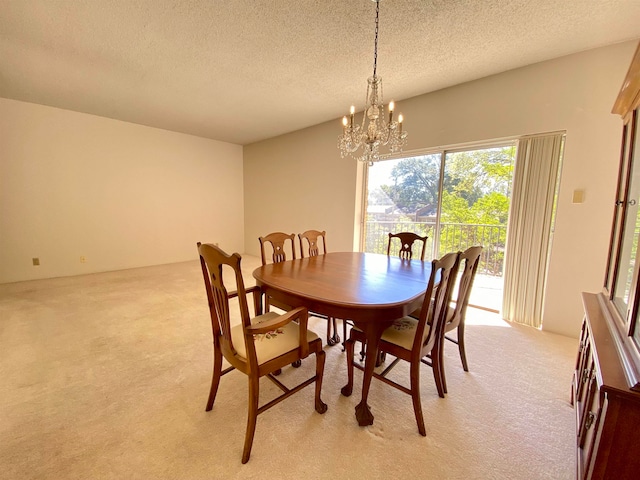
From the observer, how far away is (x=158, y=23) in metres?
2.03

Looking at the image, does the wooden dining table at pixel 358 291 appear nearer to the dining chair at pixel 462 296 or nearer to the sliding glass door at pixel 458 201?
the dining chair at pixel 462 296

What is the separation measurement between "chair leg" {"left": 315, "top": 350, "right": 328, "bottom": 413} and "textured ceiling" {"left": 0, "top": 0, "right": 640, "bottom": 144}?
2326mm

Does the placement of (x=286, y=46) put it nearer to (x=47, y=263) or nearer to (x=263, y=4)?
(x=263, y=4)

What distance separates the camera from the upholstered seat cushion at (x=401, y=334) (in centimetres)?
148

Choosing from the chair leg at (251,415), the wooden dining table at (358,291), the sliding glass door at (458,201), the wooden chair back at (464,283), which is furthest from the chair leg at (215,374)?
the sliding glass door at (458,201)

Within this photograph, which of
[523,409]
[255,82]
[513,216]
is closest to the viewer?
[523,409]

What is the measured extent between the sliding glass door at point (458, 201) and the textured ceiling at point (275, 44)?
0.87 m

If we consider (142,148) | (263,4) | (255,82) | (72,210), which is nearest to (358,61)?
(263,4)

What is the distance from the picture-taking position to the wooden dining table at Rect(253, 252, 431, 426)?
4.34ft

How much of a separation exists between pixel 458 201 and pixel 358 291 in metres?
2.39

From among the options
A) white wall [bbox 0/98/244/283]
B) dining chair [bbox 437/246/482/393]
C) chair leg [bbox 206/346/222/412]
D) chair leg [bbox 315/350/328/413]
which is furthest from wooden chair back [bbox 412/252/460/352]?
white wall [bbox 0/98/244/283]

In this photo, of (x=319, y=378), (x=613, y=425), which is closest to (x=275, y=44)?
(x=319, y=378)

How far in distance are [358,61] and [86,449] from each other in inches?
133

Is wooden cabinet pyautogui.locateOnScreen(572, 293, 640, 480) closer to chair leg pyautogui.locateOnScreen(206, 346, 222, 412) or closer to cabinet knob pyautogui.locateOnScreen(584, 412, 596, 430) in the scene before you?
cabinet knob pyautogui.locateOnScreen(584, 412, 596, 430)
